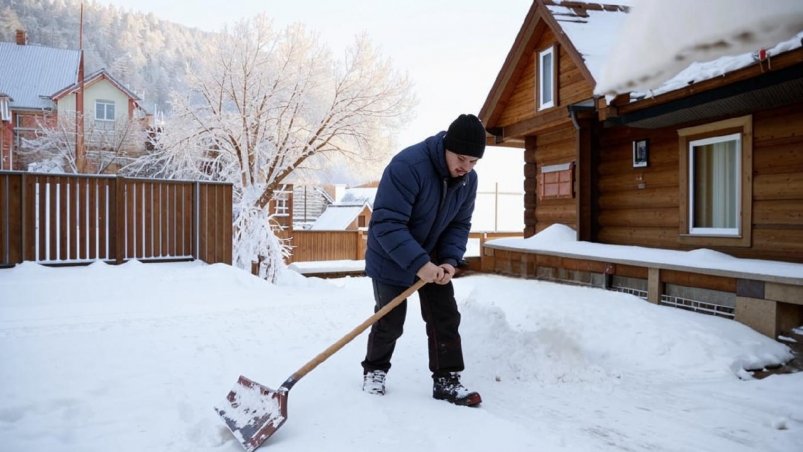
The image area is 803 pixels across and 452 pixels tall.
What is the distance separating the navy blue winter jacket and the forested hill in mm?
22622

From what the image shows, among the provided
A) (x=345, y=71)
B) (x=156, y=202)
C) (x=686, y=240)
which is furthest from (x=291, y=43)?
(x=686, y=240)

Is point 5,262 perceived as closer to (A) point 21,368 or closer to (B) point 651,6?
(A) point 21,368

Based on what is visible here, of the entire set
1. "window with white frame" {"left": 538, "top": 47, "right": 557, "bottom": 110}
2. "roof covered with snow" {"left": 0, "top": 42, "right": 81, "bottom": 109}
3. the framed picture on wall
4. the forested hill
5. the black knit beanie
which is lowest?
the black knit beanie

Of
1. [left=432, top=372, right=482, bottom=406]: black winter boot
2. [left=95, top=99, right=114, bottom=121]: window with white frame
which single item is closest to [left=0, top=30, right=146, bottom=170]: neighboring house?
[left=95, top=99, right=114, bottom=121]: window with white frame

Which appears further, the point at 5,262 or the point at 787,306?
the point at 5,262

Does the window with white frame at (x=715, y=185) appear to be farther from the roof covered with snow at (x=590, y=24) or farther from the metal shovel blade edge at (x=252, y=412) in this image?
the metal shovel blade edge at (x=252, y=412)

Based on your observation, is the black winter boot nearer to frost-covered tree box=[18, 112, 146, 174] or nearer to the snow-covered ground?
the snow-covered ground

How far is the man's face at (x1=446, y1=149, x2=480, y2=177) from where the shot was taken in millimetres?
2785

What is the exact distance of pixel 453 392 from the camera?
2.80 m

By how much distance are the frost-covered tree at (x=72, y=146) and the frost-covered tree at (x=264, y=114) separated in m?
8.63

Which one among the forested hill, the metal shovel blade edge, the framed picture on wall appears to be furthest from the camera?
the forested hill

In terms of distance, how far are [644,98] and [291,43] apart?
10632mm

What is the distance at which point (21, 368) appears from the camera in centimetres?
324

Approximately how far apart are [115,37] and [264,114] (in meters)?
41.9
